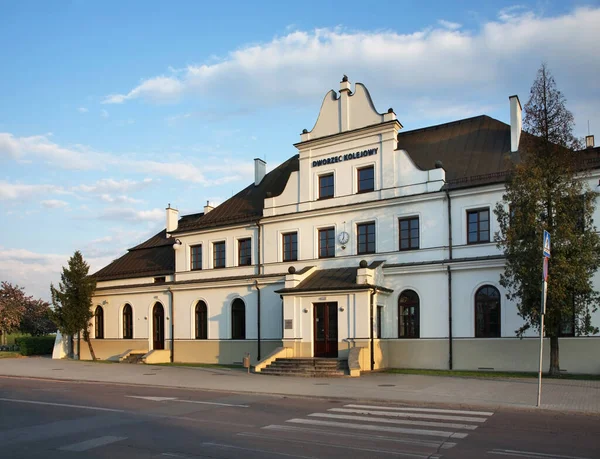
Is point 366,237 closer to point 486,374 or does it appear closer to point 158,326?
point 486,374

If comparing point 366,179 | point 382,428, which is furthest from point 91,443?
point 366,179

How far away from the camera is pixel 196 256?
3597 centimetres

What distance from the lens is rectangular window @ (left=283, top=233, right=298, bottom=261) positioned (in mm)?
31641

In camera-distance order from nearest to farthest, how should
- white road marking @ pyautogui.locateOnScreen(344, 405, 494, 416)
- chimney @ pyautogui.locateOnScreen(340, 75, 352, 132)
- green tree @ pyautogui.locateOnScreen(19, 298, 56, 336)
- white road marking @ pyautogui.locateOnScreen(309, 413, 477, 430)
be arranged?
white road marking @ pyautogui.locateOnScreen(309, 413, 477, 430)
white road marking @ pyautogui.locateOnScreen(344, 405, 494, 416)
chimney @ pyautogui.locateOnScreen(340, 75, 352, 132)
green tree @ pyautogui.locateOnScreen(19, 298, 56, 336)

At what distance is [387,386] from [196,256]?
18.9 metres

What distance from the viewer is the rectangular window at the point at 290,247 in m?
31.6

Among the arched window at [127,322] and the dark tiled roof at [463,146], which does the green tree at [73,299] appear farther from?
the dark tiled roof at [463,146]

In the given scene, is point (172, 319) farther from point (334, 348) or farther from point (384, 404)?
point (384, 404)

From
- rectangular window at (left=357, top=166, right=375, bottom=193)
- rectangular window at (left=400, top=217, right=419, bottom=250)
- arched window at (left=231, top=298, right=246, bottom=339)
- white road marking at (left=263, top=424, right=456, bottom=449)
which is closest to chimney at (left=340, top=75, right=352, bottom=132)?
rectangular window at (left=357, top=166, right=375, bottom=193)

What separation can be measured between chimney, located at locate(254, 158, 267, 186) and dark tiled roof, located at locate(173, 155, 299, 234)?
Result: 0.32 metres

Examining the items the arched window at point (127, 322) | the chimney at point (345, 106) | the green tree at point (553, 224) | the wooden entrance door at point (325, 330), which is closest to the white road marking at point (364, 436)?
the green tree at point (553, 224)

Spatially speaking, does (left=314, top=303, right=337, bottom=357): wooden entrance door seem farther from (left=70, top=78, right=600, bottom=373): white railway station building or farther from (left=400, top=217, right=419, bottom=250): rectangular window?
(left=400, top=217, right=419, bottom=250): rectangular window

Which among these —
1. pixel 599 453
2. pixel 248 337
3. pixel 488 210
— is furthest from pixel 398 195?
pixel 599 453

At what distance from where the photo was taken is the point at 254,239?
109 ft
